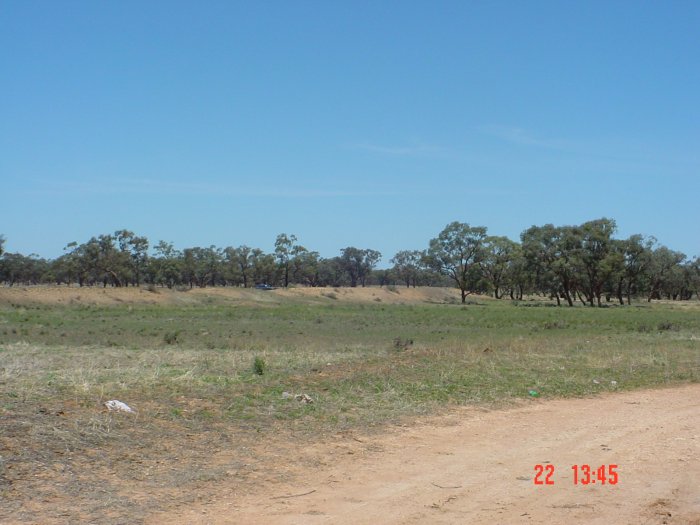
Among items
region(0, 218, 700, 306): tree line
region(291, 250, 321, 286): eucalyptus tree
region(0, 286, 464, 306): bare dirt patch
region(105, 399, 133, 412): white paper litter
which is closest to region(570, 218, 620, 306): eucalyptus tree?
region(0, 218, 700, 306): tree line

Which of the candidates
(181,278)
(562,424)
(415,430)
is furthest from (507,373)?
(181,278)

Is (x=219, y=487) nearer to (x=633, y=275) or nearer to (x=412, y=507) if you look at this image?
(x=412, y=507)

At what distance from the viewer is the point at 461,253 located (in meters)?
110

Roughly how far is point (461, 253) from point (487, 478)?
4079 inches

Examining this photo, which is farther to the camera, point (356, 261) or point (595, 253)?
point (356, 261)

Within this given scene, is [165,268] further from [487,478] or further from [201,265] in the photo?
[487,478]

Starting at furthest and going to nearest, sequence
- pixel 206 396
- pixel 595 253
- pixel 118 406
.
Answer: pixel 595 253
pixel 206 396
pixel 118 406

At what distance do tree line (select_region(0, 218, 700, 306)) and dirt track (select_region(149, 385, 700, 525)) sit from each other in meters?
76.6

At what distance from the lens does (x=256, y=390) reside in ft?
41.3

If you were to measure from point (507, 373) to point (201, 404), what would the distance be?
26.7 feet

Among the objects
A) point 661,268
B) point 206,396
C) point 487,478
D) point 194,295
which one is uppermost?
point 661,268

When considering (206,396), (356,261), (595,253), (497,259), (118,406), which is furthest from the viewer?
(356,261)

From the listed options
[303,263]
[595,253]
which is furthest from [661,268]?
[303,263]

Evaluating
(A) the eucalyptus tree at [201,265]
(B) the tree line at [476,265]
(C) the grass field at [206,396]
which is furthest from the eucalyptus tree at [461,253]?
(C) the grass field at [206,396]
